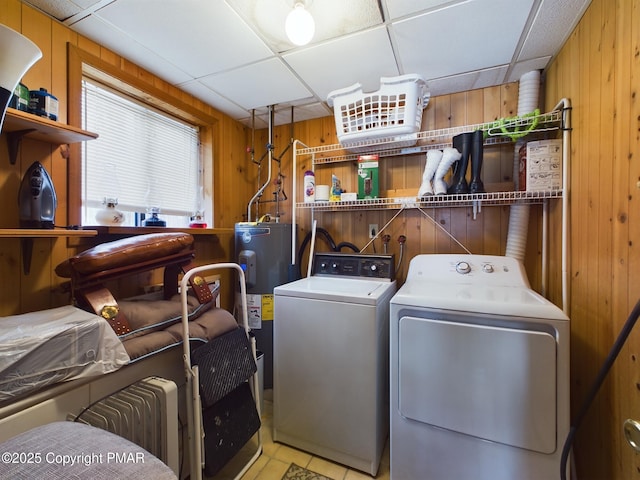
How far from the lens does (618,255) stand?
1.03 meters

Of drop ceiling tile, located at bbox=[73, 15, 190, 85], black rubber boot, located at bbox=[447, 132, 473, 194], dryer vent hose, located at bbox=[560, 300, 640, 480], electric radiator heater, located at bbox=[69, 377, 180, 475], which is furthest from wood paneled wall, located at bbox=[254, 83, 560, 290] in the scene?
electric radiator heater, located at bbox=[69, 377, 180, 475]

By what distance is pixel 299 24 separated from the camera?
3.73ft

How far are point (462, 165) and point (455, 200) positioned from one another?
22cm

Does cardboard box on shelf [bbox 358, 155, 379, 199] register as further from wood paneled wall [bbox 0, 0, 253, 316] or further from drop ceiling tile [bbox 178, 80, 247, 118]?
wood paneled wall [bbox 0, 0, 253, 316]

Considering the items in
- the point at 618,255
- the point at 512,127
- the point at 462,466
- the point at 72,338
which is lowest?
the point at 462,466

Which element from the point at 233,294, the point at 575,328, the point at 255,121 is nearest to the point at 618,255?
the point at 575,328

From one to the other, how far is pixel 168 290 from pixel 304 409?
104cm

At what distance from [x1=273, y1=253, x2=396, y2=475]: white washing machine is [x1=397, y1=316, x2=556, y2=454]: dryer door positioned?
184 mm

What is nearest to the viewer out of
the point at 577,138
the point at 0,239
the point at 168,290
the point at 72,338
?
the point at 72,338

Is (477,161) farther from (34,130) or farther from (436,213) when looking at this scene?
(34,130)

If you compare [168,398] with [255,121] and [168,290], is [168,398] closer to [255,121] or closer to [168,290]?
[168,290]

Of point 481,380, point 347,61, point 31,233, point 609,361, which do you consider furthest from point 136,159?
point 609,361

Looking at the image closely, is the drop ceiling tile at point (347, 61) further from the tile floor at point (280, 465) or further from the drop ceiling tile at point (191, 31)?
the tile floor at point (280, 465)

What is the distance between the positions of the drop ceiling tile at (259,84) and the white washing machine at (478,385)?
1.59 metres
